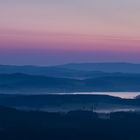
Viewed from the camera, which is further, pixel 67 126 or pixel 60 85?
pixel 60 85

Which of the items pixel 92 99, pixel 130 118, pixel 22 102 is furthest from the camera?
pixel 92 99

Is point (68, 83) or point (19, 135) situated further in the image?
point (68, 83)

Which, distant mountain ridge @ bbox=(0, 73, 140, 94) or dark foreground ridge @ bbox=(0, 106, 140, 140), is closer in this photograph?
dark foreground ridge @ bbox=(0, 106, 140, 140)

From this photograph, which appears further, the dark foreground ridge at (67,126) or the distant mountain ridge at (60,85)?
the distant mountain ridge at (60,85)

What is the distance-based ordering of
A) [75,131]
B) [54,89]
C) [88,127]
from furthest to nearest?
1. [54,89]
2. [88,127]
3. [75,131]

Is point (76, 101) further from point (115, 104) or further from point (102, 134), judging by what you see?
point (102, 134)

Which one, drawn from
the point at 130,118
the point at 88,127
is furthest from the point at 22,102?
the point at 88,127

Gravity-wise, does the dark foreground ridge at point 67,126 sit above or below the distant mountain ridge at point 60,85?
above
